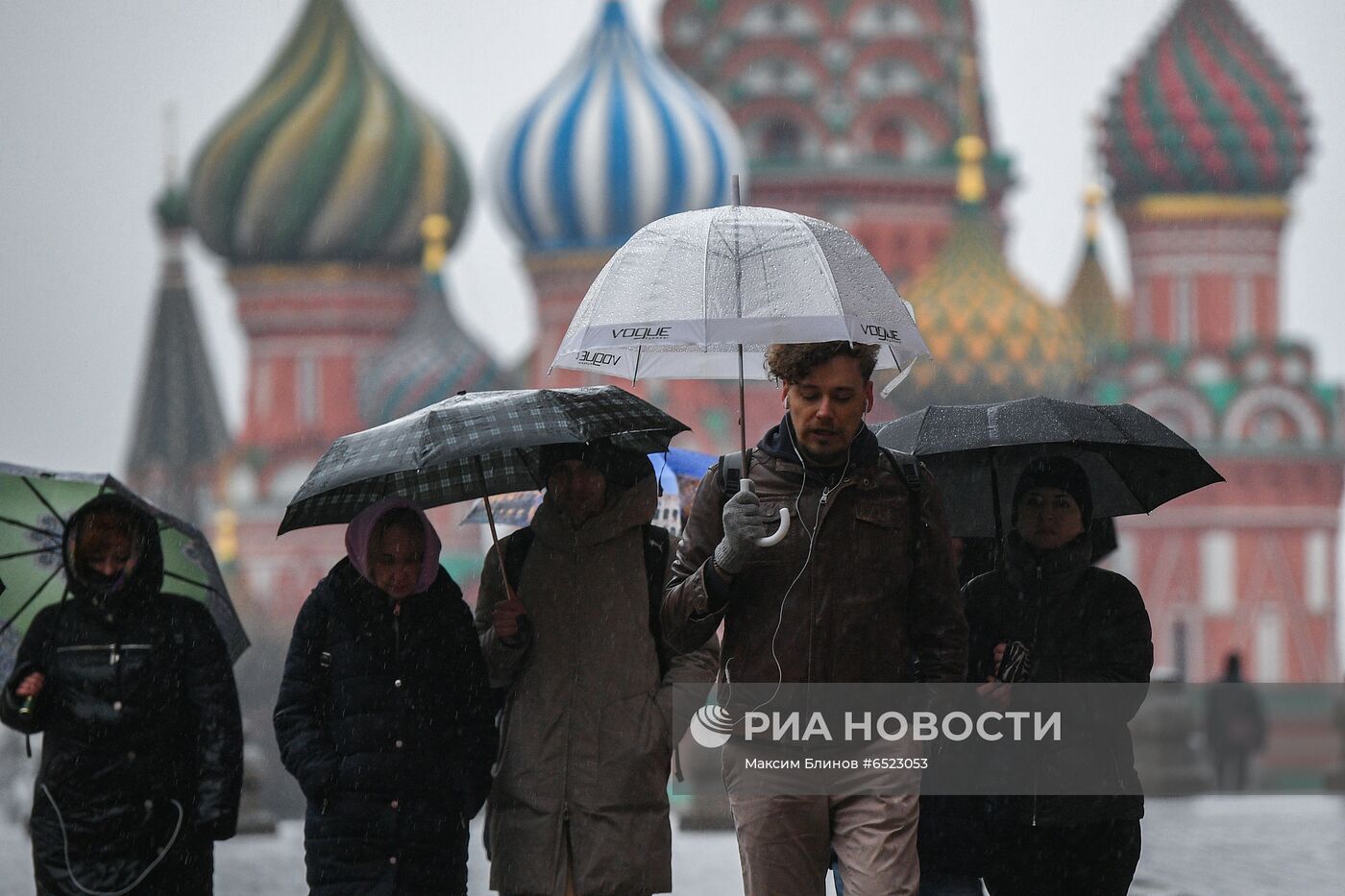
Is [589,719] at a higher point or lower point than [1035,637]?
lower

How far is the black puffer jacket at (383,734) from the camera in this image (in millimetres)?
5195

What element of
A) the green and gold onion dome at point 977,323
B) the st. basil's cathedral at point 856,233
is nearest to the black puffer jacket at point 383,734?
the st. basil's cathedral at point 856,233

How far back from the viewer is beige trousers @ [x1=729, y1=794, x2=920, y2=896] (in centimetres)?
449

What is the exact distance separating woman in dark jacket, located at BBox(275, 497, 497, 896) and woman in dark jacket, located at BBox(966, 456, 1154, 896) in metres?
0.95

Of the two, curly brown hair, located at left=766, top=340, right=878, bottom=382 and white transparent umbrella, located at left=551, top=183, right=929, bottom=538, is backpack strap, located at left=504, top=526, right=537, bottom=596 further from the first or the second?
curly brown hair, located at left=766, top=340, right=878, bottom=382

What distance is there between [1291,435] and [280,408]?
1514cm

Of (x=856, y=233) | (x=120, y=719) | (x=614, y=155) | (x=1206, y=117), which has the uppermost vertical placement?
(x=1206, y=117)

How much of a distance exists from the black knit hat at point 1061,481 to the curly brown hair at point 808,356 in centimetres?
65

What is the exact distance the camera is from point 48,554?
591 centimetres

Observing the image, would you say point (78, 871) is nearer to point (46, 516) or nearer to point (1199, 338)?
point (46, 516)

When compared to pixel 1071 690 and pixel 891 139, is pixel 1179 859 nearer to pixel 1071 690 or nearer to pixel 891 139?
pixel 1071 690

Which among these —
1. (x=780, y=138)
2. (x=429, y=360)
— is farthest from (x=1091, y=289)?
(x=429, y=360)

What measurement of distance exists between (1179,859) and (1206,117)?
33.8m

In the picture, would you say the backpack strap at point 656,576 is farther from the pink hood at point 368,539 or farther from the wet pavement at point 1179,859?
the wet pavement at point 1179,859
